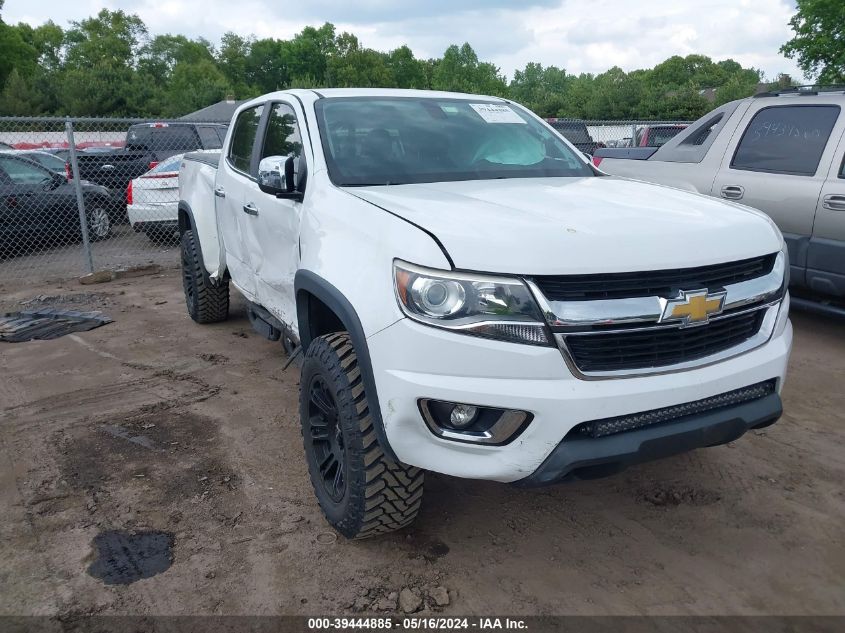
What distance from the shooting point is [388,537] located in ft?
9.93

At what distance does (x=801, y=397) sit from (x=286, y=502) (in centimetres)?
323

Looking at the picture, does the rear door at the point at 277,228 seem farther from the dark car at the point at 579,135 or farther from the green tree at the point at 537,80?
the green tree at the point at 537,80

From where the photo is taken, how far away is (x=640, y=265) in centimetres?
236

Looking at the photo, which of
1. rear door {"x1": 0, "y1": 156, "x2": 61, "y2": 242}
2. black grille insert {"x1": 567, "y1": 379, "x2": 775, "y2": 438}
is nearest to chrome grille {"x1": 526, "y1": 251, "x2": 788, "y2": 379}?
black grille insert {"x1": 567, "y1": 379, "x2": 775, "y2": 438}

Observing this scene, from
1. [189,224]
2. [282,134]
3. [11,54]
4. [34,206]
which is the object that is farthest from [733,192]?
[11,54]

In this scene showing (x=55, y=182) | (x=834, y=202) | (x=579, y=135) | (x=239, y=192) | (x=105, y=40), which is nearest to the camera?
(x=239, y=192)

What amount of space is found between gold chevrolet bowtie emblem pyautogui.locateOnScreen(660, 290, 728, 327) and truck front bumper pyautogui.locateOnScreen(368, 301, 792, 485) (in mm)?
195

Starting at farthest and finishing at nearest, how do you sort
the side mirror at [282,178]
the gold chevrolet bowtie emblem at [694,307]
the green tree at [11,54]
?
the green tree at [11,54] → the side mirror at [282,178] → the gold chevrolet bowtie emblem at [694,307]

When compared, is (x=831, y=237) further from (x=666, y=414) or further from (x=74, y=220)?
(x=74, y=220)

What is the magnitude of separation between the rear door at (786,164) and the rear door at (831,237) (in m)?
0.05

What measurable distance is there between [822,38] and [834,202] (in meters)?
26.4

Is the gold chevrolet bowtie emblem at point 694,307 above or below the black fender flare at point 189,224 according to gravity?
above

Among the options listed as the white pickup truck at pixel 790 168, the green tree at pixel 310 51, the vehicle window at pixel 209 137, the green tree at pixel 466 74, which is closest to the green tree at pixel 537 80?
the green tree at pixel 466 74

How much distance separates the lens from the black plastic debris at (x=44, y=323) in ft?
20.4
